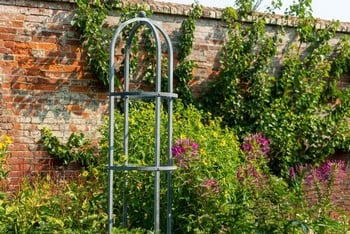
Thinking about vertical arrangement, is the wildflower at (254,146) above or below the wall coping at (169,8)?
below

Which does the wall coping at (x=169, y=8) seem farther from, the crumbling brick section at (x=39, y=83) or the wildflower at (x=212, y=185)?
the wildflower at (x=212, y=185)

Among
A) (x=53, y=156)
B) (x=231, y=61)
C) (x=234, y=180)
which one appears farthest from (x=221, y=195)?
(x=231, y=61)

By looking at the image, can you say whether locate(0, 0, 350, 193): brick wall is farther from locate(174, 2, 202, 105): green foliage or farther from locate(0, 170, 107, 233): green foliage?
locate(0, 170, 107, 233): green foliage

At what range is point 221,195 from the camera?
593 centimetres

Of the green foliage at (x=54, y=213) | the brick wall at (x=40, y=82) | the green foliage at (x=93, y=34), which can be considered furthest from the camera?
the green foliage at (x=93, y=34)

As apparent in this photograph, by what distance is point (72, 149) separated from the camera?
8.09m

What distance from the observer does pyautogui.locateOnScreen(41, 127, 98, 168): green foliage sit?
26.0 ft

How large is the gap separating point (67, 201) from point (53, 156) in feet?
6.80

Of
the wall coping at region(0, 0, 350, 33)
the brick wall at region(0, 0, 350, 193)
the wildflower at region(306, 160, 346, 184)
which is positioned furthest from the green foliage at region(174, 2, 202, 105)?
the wildflower at region(306, 160, 346, 184)

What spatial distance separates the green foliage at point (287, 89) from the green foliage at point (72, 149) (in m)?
1.60

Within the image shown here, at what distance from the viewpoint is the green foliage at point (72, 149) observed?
7.93 metres

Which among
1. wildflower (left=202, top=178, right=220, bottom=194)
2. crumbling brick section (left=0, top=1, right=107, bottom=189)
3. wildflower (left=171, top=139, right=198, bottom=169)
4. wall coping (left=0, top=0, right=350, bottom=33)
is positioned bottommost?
wildflower (left=202, top=178, right=220, bottom=194)

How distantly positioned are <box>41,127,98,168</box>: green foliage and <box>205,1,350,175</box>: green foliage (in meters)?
1.60

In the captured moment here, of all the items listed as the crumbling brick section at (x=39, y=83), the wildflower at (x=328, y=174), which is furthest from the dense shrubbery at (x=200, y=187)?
the crumbling brick section at (x=39, y=83)
